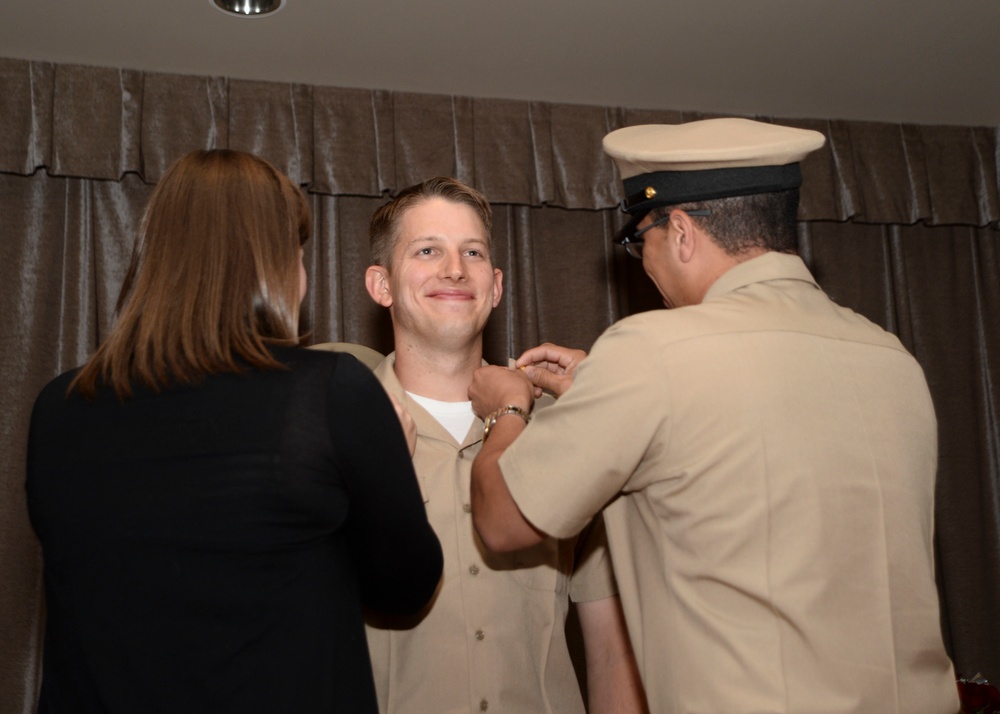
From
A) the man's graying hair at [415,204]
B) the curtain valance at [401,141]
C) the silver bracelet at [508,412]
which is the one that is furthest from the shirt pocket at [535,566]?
the curtain valance at [401,141]

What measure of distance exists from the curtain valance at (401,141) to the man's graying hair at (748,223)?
2299mm

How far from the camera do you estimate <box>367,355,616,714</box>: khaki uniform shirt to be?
5.48 ft

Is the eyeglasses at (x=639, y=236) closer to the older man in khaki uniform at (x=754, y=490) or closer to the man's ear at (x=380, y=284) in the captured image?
the older man in khaki uniform at (x=754, y=490)

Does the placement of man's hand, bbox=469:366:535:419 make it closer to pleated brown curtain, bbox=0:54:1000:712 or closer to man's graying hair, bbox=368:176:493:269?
man's graying hair, bbox=368:176:493:269

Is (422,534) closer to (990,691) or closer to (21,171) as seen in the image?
(990,691)

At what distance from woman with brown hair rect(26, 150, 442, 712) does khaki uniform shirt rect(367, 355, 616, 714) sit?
18.4 inches

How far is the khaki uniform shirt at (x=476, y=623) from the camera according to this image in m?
1.67

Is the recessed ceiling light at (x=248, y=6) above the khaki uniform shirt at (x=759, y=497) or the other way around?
above

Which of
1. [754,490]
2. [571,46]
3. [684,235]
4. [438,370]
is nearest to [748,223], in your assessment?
[684,235]

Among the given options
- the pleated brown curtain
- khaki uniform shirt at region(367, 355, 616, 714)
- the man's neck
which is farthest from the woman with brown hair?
the pleated brown curtain

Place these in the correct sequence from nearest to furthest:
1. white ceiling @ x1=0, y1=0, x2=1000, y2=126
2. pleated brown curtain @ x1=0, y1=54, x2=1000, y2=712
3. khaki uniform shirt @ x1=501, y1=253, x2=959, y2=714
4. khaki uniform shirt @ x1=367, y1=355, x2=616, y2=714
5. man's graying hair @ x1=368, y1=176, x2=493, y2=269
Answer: khaki uniform shirt @ x1=501, y1=253, x2=959, y2=714, khaki uniform shirt @ x1=367, y1=355, x2=616, y2=714, man's graying hair @ x1=368, y1=176, x2=493, y2=269, white ceiling @ x1=0, y1=0, x2=1000, y2=126, pleated brown curtain @ x1=0, y1=54, x2=1000, y2=712

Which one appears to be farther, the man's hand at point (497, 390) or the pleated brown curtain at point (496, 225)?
the pleated brown curtain at point (496, 225)

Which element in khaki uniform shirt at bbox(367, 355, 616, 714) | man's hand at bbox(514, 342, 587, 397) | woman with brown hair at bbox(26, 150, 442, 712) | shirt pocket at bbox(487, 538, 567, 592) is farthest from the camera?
man's hand at bbox(514, 342, 587, 397)

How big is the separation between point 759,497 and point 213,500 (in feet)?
2.34
